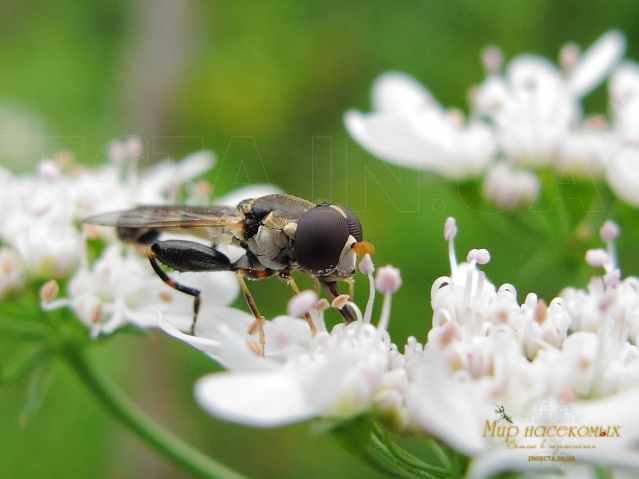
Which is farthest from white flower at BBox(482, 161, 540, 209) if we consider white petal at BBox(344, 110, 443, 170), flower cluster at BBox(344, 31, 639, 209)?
white petal at BBox(344, 110, 443, 170)

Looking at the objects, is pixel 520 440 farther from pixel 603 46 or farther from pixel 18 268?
pixel 603 46

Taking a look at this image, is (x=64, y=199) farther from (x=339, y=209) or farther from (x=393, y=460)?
(x=393, y=460)

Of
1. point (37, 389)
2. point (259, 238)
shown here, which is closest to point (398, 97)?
point (259, 238)

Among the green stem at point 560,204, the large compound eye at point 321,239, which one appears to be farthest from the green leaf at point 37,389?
the green stem at point 560,204

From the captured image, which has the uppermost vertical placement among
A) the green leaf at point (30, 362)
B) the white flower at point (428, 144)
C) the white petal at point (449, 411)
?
the white flower at point (428, 144)

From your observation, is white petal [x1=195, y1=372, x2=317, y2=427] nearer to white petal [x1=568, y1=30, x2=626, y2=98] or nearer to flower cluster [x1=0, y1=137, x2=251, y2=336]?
flower cluster [x1=0, y1=137, x2=251, y2=336]

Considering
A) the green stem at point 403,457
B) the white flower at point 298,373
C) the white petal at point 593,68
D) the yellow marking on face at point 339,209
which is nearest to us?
the white flower at point 298,373

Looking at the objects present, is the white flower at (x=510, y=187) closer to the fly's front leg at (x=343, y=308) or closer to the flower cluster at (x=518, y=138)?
the flower cluster at (x=518, y=138)
